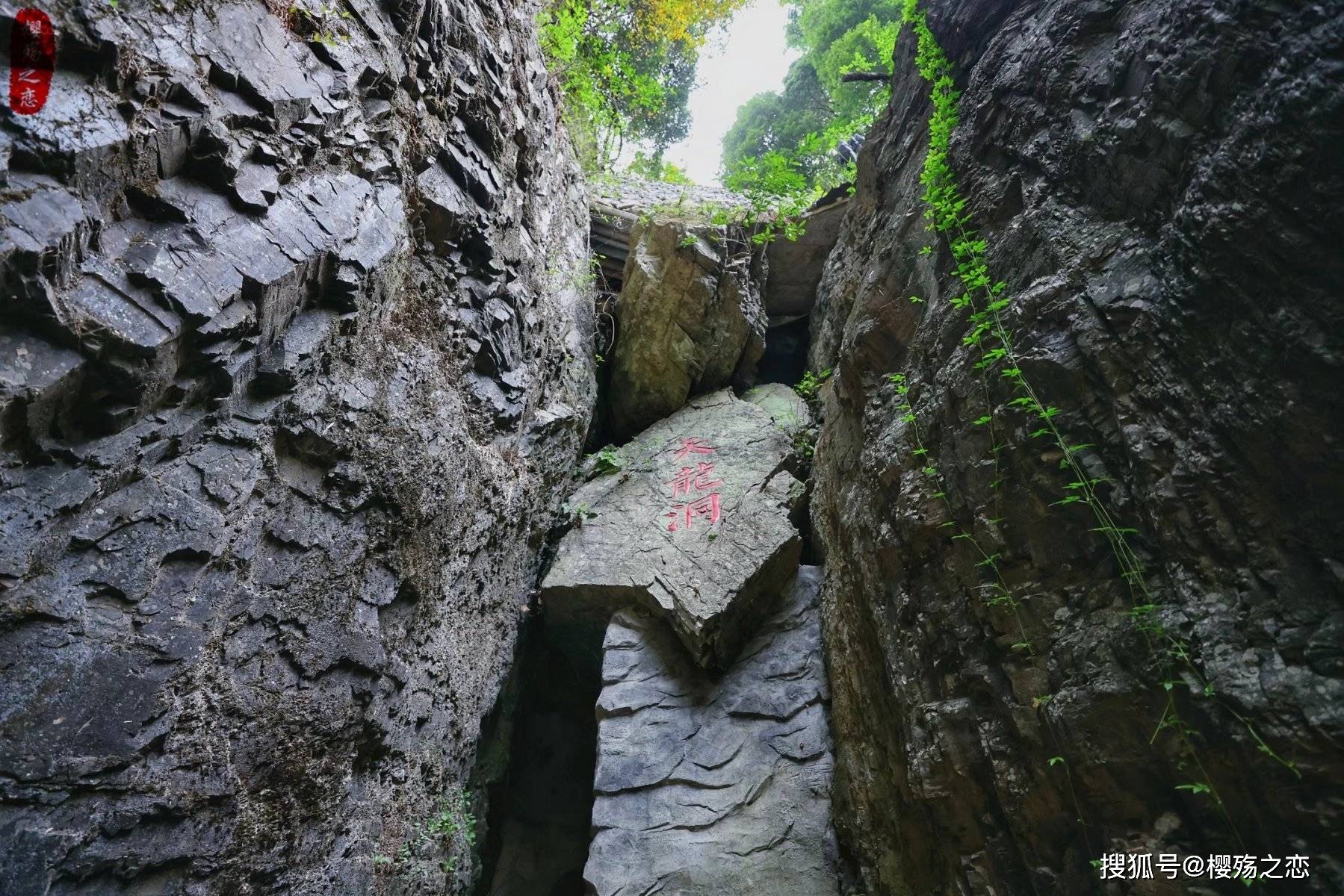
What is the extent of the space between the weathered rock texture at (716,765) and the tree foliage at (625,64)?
6.26 metres

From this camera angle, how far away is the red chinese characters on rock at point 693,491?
6.23 m

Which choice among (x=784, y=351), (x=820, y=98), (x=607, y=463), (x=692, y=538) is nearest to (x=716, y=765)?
(x=692, y=538)

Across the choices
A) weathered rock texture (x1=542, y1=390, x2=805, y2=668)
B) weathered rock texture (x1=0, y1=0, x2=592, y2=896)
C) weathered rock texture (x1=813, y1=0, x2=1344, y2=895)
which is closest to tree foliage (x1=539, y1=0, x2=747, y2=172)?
weathered rock texture (x1=0, y1=0, x2=592, y2=896)

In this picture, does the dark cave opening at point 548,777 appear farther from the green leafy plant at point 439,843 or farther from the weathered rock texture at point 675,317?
the weathered rock texture at point 675,317

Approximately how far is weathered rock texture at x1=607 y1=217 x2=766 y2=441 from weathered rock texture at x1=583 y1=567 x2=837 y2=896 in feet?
10.4

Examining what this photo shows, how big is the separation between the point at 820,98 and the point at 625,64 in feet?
17.7

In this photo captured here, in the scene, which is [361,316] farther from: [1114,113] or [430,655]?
[1114,113]

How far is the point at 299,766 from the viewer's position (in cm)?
300

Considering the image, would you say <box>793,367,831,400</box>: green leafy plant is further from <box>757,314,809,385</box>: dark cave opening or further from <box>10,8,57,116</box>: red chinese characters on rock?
<box>10,8,57,116</box>: red chinese characters on rock

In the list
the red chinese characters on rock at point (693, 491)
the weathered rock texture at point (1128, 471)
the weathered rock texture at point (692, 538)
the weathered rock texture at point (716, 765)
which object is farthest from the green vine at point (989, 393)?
the red chinese characters on rock at point (693, 491)

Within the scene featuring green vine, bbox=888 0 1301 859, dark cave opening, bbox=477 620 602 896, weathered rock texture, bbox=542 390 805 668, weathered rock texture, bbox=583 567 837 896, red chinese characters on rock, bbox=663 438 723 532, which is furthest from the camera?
red chinese characters on rock, bbox=663 438 723 532

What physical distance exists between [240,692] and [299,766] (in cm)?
56

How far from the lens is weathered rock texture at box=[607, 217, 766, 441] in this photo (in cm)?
766

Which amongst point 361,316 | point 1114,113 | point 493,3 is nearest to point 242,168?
point 361,316
